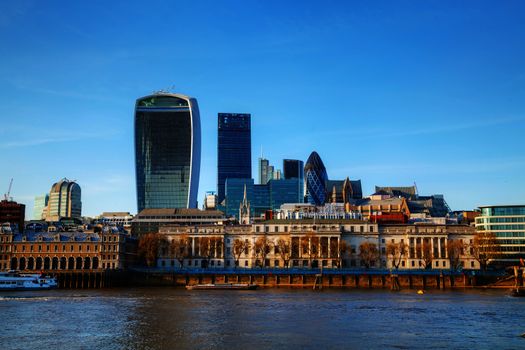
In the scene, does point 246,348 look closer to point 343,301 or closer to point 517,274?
point 343,301

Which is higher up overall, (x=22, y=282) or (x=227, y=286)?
(x=22, y=282)

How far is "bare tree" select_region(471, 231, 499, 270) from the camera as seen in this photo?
190 metres

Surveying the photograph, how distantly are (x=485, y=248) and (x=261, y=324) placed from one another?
128017mm

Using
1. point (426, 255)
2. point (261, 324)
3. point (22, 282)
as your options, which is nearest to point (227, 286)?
point (22, 282)

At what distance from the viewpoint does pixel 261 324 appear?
81812mm

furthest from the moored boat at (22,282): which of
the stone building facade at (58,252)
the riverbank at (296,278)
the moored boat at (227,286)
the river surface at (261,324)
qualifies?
the moored boat at (227,286)

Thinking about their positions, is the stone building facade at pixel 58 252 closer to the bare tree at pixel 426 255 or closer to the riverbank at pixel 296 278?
the riverbank at pixel 296 278

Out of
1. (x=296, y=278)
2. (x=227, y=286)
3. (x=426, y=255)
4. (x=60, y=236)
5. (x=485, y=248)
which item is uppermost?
(x=60, y=236)

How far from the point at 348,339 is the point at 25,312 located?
173 ft

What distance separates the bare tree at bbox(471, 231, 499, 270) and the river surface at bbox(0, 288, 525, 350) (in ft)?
238

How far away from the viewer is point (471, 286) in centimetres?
17038

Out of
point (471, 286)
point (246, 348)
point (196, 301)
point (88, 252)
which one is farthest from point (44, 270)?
point (246, 348)

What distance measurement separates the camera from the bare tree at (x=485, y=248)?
190m

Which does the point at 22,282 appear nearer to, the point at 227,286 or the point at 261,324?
the point at 227,286
